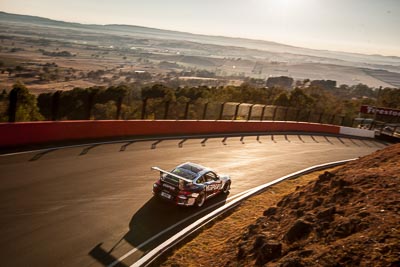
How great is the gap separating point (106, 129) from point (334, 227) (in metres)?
14.7

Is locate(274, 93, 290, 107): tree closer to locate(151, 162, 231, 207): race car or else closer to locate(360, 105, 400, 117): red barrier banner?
locate(360, 105, 400, 117): red barrier banner

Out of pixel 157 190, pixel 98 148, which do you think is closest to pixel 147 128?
pixel 98 148

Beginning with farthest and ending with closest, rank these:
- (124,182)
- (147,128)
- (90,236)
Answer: (147,128) → (124,182) → (90,236)

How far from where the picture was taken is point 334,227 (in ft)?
23.3

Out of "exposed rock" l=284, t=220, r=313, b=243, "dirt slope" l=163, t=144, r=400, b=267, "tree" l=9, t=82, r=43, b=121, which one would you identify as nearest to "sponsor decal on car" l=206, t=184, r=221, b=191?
"dirt slope" l=163, t=144, r=400, b=267

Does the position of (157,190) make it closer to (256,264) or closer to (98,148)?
(256,264)

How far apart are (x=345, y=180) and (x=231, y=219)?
12.2ft

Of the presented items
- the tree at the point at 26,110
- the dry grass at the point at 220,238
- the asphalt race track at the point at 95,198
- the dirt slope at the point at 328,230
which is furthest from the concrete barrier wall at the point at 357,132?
the dirt slope at the point at 328,230

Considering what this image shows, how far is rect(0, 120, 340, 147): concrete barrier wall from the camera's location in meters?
15.6

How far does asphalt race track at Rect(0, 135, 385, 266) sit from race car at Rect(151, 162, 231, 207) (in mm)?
406

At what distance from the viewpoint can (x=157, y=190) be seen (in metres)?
11.7

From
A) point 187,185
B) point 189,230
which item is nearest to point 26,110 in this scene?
point 187,185

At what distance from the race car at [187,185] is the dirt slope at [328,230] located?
1.53 m

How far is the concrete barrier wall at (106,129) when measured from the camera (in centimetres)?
1563
